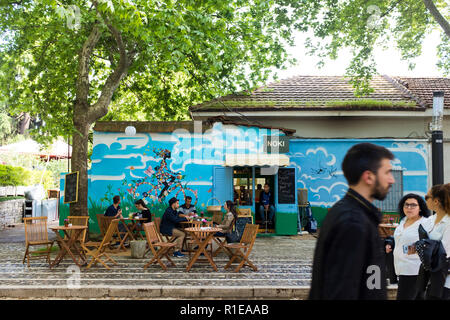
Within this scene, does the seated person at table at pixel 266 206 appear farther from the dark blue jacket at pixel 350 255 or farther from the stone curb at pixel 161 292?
the dark blue jacket at pixel 350 255

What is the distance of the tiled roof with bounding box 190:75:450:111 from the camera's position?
14531 millimetres

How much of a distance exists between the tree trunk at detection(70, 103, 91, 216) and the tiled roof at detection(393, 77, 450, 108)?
11.7m

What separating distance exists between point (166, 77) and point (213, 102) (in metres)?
3.00

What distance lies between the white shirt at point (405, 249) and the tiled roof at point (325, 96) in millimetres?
10286

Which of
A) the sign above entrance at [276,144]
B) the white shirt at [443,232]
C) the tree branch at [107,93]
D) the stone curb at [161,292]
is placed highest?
the tree branch at [107,93]

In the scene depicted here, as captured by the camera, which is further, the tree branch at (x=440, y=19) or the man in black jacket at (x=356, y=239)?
the tree branch at (x=440, y=19)

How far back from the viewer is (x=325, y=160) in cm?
1460

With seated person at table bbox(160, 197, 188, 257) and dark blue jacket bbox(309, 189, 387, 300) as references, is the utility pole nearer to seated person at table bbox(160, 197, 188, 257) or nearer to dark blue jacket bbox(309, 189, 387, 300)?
seated person at table bbox(160, 197, 188, 257)

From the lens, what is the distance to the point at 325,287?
6.79 feet

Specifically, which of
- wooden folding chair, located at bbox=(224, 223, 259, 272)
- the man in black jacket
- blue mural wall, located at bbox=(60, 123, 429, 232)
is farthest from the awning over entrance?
the man in black jacket

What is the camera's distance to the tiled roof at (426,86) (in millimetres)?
16328

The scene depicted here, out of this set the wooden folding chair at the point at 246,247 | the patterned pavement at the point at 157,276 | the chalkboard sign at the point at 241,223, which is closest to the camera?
the patterned pavement at the point at 157,276

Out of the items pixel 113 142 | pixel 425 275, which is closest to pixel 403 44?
pixel 113 142

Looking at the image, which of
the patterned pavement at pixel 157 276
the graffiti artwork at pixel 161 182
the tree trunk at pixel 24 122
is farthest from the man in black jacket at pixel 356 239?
the tree trunk at pixel 24 122
